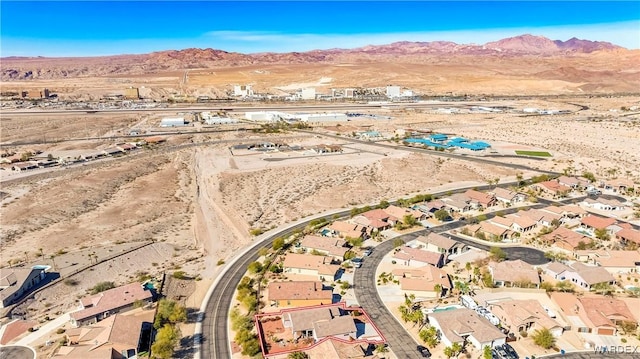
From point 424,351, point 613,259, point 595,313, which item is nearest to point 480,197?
point 613,259

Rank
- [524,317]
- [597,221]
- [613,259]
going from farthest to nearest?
[597,221]
[613,259]
[524,317]

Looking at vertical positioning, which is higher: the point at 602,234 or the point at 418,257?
the point at 602,234

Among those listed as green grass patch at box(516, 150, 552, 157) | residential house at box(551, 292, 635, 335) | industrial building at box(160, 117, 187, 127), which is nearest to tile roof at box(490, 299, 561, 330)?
residential house at box(551, 292, 635, 335)

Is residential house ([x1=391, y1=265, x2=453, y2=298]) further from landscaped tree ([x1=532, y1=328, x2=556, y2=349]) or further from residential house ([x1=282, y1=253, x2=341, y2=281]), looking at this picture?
landscaped tree ([x1=532, y1=328, x2=556, y2=349])

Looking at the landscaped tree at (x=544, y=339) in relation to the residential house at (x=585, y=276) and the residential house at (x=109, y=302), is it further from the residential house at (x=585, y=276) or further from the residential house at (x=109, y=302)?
the residential house at (x=109, y=302)

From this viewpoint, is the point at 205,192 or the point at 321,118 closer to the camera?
the point at 205,192

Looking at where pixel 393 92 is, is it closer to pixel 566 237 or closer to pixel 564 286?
pixel 566 237

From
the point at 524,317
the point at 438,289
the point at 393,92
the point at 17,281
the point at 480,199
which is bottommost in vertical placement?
the point at 524,317

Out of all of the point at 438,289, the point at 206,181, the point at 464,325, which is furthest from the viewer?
the point at 206,181
